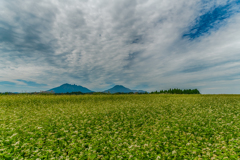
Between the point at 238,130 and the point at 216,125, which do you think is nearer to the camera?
the point at 238,130

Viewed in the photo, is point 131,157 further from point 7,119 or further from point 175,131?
point 7,119

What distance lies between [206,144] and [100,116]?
10.4 metres

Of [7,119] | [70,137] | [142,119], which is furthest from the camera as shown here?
[142,119]

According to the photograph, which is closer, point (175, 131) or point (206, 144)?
point (206, 144)

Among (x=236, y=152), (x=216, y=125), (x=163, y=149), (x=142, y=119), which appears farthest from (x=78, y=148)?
(x=216, y=125)

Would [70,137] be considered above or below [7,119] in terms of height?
below

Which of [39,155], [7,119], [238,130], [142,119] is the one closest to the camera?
[39,155]

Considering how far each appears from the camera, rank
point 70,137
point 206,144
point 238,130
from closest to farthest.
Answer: point 206,144 → point 70,137 → point 238,130

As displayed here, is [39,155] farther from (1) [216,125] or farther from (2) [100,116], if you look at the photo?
(1) [216,125]

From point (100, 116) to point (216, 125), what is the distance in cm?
1195

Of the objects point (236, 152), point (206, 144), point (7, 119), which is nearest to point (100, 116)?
point (7, 119)

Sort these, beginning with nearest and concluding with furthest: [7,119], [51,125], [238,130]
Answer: [238,130], [51,125], [7,119]

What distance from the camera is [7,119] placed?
1303 centimetres

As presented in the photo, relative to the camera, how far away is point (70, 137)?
9711 mm
